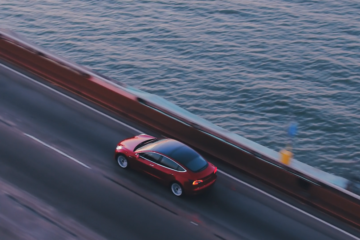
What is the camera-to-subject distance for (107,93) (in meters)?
22.1

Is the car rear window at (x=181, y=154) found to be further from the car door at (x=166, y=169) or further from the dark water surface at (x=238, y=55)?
the dark water surface at (x=238, y=55)

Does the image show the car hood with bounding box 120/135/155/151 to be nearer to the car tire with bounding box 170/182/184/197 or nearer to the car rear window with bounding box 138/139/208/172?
the car rear window with bounding box 138/139/208/172

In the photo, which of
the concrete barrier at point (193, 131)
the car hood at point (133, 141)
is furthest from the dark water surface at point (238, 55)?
the car hood at point (133, 141)

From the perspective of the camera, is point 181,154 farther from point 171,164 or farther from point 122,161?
point 122,161

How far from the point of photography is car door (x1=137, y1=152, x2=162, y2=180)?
16969 millimetres

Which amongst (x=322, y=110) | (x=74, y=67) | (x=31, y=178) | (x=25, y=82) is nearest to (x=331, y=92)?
(x=322, y=110)

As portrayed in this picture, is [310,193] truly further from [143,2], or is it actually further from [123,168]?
[143,2]

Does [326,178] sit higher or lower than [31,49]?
lower

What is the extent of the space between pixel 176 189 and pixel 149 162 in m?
1.36

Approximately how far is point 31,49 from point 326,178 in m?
15.5

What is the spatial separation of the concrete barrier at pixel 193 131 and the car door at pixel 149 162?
3079mm

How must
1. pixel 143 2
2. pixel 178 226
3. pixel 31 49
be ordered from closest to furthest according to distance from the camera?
1. pixel 178 226
2. pixel 31 49
3. pixel 143 2

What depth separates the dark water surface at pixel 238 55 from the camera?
2802 cm

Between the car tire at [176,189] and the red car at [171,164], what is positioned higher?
the red car at [171,164]
